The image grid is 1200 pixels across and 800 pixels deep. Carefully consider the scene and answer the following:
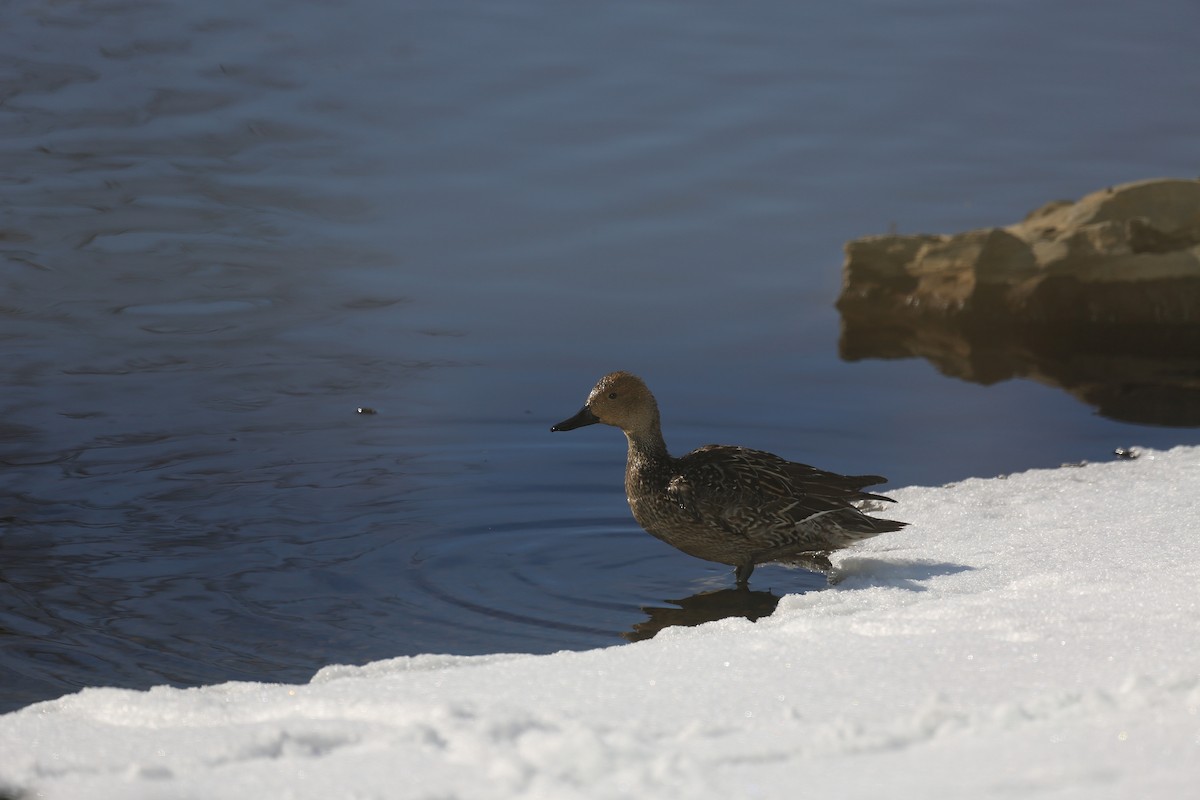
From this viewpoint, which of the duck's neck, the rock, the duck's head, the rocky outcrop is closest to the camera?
the duck's neck

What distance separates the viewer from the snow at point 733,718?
359 centimetres

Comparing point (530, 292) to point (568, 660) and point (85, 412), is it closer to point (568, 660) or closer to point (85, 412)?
point (85, 412)

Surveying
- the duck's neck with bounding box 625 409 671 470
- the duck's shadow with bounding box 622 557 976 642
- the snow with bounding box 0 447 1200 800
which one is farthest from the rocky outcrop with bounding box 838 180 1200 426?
the snow with bounding box 0 447 1200 800

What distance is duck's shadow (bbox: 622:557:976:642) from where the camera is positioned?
575 cm

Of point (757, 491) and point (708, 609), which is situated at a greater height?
point (757, 491)

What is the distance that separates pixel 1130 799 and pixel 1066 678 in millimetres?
805

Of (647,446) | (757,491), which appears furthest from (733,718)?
(647,446)

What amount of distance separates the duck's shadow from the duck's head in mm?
850

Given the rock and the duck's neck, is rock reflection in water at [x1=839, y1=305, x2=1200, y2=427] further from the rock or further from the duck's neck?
the duck's neck

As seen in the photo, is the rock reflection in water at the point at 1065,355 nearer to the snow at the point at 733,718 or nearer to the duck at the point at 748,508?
the duck at the point at 748,508

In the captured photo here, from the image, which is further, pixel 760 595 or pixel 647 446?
pixel 647 446

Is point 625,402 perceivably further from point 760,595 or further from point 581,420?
point 760,595

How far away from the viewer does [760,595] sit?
6.25 metres

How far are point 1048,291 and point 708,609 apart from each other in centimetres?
528
